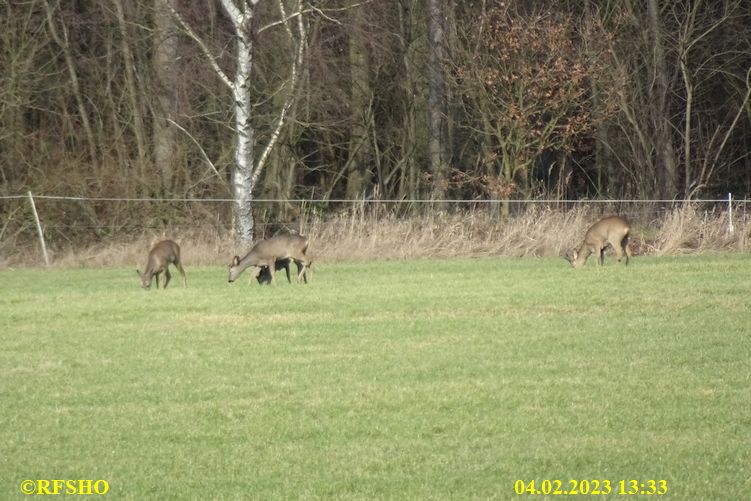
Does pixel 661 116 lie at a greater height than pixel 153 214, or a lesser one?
greater

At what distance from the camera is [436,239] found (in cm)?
2823

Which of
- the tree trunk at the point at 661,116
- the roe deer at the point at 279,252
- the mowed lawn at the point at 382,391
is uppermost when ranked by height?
the tree trunk at the point at 661,116

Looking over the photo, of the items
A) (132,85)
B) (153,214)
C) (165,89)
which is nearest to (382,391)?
(153,214)

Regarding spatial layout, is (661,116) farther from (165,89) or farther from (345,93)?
(165,89)

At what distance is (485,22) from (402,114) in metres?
5.62

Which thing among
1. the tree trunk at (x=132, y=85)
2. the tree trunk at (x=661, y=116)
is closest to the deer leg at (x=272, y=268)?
the tree trunk at (x=132, y=85)

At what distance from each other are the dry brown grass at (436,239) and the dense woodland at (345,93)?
1.48 meters

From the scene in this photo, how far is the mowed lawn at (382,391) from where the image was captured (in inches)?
325

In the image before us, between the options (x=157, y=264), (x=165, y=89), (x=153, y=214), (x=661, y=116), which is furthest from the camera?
(x=661, y=116)

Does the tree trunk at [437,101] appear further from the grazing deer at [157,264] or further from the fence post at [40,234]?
the grazing deer at [157,264]

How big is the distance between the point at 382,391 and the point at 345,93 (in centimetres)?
2708

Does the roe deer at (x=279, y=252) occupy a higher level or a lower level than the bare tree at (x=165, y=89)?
lower

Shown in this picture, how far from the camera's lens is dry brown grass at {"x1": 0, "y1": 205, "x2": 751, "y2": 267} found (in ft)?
90.2

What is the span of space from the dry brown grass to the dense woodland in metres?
1.48
